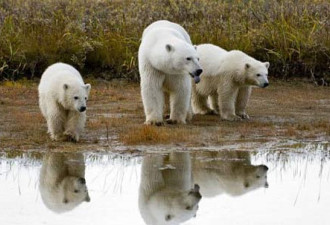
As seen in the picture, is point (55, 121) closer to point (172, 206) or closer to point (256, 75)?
point (256, 75)

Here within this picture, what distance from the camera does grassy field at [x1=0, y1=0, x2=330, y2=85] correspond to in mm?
17781

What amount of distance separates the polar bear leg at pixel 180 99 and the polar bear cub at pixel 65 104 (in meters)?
1.58

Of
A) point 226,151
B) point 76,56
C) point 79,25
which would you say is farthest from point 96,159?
point 79,25

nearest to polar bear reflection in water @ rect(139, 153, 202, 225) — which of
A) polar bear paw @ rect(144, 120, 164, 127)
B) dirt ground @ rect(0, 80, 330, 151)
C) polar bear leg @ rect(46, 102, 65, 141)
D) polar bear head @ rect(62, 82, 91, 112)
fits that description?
dirt ground @ rect(0, 80, 330, 151)

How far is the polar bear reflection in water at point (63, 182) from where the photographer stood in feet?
27.7

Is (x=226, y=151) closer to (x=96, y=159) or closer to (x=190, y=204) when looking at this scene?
(x=96, y=159)

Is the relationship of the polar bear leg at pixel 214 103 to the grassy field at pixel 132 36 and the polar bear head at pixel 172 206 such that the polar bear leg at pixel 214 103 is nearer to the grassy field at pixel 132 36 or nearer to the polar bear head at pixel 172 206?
the grassy field at pixel 132 36

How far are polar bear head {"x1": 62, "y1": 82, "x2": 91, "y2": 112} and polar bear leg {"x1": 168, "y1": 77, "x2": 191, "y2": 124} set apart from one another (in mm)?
1738

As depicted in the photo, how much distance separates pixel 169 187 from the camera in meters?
8.96

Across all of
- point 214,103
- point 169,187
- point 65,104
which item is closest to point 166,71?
point 65,104

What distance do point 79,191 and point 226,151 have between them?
2.73 m

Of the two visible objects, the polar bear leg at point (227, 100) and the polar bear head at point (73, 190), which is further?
the polar bear leg at point (227, 100)

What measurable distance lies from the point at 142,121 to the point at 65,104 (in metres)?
2.26

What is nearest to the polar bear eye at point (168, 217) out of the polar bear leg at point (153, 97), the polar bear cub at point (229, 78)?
the polar bear leg at point (153, 97)
